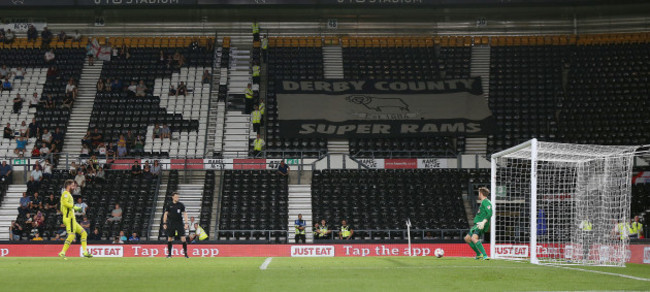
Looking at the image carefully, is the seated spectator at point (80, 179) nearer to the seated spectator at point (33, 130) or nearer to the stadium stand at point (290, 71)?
the seated spectator at point (33, 130)

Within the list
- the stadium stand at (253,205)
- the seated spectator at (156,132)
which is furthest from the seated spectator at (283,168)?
the seated spectator at (156,132)

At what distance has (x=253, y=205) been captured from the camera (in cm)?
2814

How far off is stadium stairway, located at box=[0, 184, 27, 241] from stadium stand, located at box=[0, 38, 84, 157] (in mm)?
1887

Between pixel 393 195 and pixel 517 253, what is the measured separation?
308 inches

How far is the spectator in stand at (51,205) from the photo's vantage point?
2716 centimetres

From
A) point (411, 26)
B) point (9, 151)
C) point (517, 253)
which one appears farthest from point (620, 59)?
point (9, 151)

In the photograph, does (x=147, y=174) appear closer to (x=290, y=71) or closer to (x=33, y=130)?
(x=33, y=130)

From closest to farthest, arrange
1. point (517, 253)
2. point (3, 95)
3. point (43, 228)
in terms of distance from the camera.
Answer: point (517, 253)
point (43, 228)
point (3, 95)

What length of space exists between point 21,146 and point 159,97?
266 inches

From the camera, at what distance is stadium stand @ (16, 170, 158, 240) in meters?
26.3

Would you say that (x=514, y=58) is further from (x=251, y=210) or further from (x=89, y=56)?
(x=89, y=56)

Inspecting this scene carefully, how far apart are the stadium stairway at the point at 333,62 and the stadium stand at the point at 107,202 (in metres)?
11.0

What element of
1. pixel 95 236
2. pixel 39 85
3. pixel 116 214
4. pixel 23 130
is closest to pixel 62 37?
pixel 39 85

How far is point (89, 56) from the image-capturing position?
3659 cm
